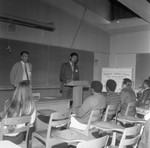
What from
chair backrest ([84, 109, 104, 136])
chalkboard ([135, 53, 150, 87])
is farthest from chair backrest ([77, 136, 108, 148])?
chalkboard ([135, 53, 150, 87])

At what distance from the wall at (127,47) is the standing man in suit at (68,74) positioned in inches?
146

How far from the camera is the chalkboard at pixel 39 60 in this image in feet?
17.3

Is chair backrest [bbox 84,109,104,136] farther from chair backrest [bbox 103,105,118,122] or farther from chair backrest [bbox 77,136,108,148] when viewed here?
chair backrest [bbox 77,136,108,148]

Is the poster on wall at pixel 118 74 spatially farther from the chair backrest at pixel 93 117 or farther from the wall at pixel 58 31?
the chair backrest at pixel 93 117

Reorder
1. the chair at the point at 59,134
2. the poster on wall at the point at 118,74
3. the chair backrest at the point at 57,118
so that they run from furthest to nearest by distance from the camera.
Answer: the poster on wall at the point at 118,74
the chair backrest at the point at 57,118
the chair at the point at 59,134

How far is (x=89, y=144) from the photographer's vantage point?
161 centimetres

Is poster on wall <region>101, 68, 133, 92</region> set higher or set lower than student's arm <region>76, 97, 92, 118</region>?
higher

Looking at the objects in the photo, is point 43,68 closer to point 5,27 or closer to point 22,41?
point 22,41

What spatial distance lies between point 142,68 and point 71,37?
9.67ft

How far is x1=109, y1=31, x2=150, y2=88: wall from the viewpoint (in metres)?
8.06

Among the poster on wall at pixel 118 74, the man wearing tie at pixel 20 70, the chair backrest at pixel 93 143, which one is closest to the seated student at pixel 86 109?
the chair backrest at pixel 93 143

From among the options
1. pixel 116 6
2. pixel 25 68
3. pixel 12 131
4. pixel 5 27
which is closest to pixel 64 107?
pixel 25 68

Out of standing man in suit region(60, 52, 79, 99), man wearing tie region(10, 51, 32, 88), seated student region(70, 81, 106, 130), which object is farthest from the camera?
standing man in suit region(60, 52, 79, 99)

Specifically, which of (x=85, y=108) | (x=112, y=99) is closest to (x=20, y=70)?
(x=112, y=99)
